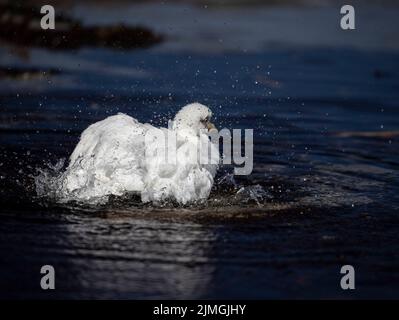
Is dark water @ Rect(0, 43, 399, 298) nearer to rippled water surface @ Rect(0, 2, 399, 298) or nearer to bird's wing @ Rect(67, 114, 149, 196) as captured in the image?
rippled water surface @ Rect(0, 2, 399, 298)

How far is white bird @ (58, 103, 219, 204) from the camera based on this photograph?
8531 mm

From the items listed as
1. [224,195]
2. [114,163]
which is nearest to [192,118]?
[114,163]

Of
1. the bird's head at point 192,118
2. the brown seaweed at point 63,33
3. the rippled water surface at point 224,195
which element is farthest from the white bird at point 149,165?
the brown seaweed at point 63,33

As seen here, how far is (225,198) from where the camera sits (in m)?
9.16

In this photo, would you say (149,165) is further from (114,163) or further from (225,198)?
(225,198)

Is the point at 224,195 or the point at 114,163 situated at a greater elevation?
the point at 114,163

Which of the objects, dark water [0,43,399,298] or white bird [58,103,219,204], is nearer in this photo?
dark water [0,43,399,298]

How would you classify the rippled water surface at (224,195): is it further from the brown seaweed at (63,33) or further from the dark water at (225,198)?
the brown seaweed at (63,33)

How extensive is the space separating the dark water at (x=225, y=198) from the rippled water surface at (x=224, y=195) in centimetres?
2

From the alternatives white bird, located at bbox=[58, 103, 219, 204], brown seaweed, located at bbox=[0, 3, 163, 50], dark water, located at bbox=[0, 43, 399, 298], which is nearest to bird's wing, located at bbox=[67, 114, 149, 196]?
white bird, located at bbox=[58, 103, 219, 204]

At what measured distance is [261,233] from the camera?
810 cm

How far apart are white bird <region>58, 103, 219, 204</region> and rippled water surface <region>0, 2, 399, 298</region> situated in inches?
7.4

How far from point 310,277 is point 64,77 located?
9.08 meters

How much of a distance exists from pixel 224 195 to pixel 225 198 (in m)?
0.14
